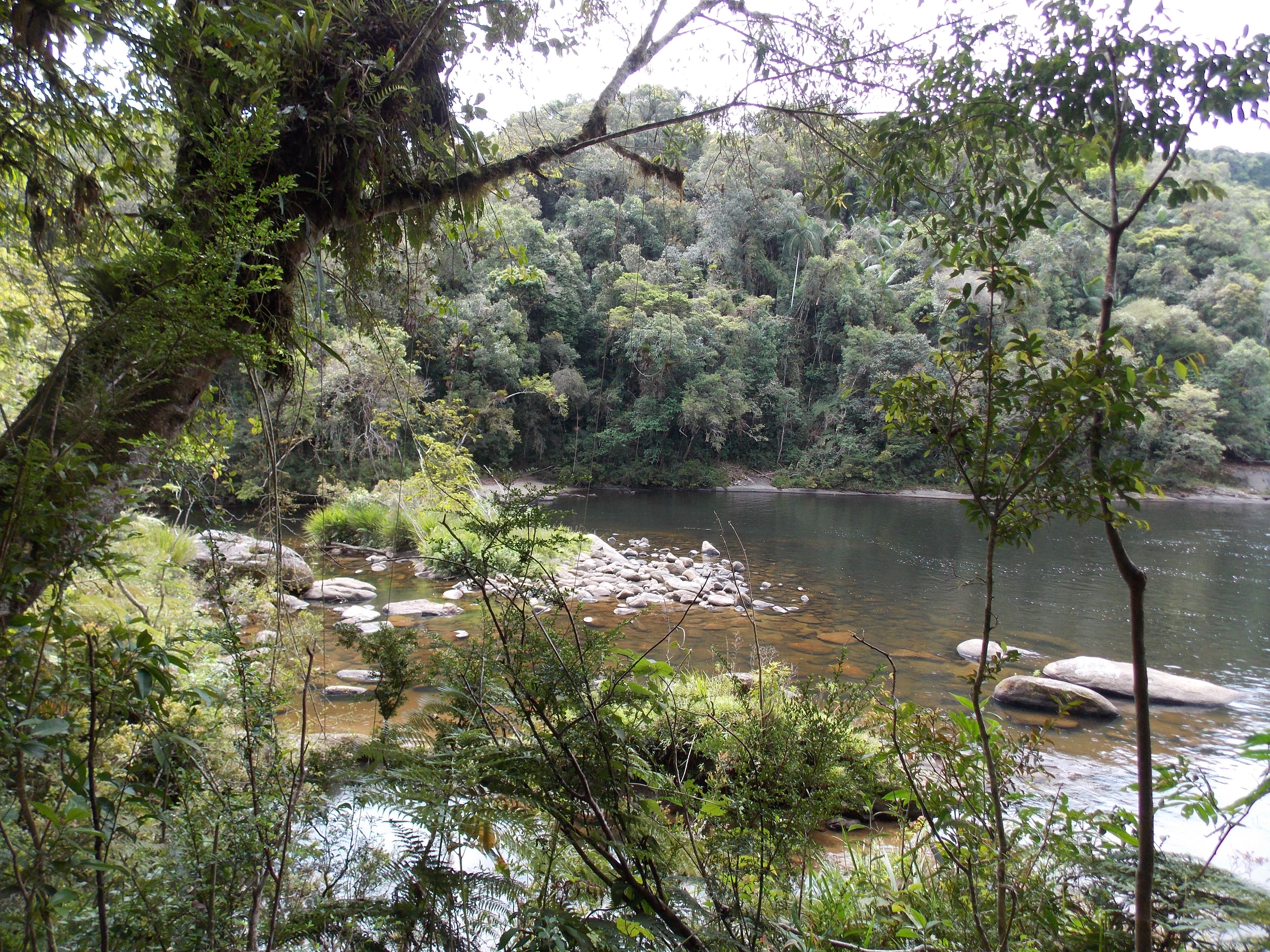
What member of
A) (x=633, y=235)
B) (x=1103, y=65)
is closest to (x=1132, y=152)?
(x=1103, y=65)

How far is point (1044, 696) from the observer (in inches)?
242

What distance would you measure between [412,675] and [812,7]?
10.2 feet

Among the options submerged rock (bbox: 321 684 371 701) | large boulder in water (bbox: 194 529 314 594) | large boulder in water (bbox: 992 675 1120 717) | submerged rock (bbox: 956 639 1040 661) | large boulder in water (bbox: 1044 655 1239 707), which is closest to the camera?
large boulder in water (bbox: 194 529 314 594)

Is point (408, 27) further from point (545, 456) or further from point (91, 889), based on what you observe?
point (545, 456)

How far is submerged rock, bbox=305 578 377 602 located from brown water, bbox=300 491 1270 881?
8.1 inches

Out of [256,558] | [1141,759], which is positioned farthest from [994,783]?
[256,558]

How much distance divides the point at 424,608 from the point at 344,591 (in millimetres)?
1501

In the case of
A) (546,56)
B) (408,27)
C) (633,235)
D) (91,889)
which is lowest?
(91,889)

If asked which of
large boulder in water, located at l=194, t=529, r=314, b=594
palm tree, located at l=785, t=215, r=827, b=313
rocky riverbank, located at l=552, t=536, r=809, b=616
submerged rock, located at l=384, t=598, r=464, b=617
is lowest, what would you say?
rocky riverbank, located at l=552, t=536, r=809, b=616

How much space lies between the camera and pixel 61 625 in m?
0.97

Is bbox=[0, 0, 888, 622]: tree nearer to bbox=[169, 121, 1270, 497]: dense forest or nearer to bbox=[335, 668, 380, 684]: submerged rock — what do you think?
bbox=[335, 668, 380, 684]: submerged rock

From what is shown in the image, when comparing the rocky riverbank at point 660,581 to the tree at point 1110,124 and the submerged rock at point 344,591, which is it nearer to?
the submerged rock at point 344,591

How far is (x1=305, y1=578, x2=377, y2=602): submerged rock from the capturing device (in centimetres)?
820

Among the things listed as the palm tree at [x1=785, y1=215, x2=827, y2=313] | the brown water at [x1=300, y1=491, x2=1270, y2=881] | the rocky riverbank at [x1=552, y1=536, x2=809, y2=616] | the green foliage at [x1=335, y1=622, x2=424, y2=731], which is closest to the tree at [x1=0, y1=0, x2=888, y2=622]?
the green foliage at [x1=335, y1=622, x2=424, y2=731]
